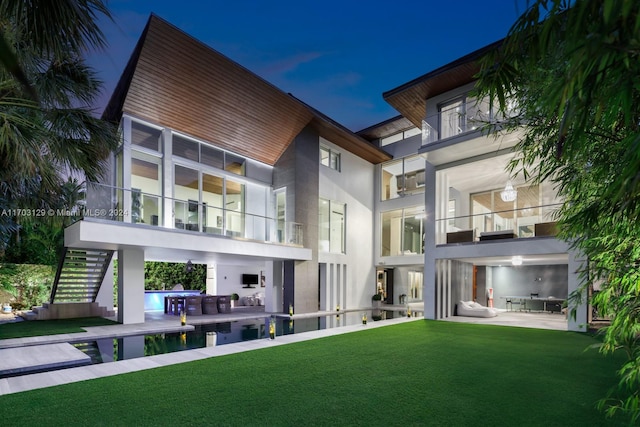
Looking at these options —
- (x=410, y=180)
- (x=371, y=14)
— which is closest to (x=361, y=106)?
(x=371, y=14)

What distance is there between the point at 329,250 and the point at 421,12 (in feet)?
348

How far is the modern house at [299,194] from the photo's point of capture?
1284 centimetres

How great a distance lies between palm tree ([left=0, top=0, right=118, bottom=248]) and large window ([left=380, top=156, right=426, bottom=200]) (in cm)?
1707

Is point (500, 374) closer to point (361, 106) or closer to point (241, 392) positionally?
point (241, 392)

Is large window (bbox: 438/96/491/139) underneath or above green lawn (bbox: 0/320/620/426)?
above

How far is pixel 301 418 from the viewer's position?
15.5 feet

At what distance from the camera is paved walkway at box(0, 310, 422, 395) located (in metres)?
6.31

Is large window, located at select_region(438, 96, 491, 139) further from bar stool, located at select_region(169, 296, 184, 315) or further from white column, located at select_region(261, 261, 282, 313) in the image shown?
bar stool, located at select_region(169, 296, 184, 315)

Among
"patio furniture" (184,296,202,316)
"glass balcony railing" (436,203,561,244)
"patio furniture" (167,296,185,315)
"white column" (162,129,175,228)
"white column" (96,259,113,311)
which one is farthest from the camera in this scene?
"patio furniture" (167,296,185,315)

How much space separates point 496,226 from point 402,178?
6.01m

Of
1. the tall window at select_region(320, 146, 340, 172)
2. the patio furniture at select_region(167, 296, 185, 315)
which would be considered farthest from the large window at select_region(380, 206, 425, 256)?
the patio furniture at select_region(167, 296, 185, 315)

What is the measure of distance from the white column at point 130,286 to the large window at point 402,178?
1426cm

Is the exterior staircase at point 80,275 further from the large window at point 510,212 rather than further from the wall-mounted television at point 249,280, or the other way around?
the large window at point 510,212

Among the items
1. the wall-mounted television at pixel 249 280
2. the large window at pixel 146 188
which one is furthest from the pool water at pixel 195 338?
the wall-mounted television at pixel 249 280
